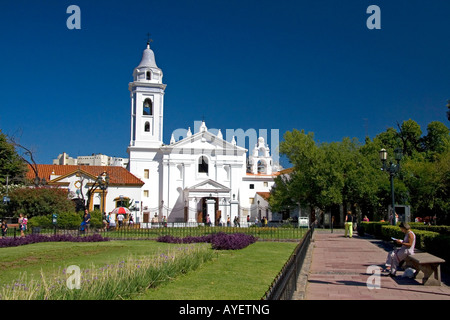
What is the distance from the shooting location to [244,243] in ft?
55.4

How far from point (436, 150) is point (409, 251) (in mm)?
44036

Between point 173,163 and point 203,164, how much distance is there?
380 centimetres

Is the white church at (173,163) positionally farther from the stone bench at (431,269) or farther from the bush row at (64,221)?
the stone bench at (431,269)

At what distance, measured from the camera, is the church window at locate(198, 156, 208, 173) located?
5397cm

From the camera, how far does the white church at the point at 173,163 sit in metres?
50.6

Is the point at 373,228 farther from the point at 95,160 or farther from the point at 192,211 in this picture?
the point at 95,160

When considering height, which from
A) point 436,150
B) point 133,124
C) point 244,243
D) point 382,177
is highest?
point 133,124

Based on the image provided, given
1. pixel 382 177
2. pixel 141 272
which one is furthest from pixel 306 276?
pixel 382 177

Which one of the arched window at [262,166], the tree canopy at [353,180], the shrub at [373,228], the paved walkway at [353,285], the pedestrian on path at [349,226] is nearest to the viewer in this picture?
the paved walkway at [353,285]

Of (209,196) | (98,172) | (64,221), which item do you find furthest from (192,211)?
(64,221)

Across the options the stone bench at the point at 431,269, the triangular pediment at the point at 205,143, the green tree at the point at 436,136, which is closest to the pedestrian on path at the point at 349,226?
the stone bench at the point at 431,269

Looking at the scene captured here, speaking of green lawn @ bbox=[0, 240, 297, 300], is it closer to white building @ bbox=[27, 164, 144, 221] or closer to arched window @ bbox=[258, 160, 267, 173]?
white building @ bbox=[27, 164, 144, 221]

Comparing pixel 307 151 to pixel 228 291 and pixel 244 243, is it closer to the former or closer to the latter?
pixel 244 243
